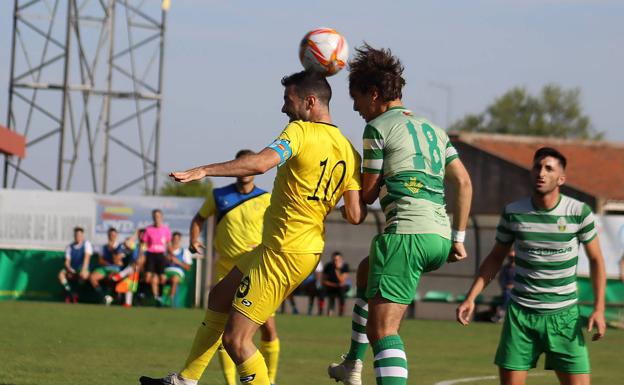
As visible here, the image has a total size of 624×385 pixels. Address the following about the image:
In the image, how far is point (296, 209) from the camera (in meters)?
7.85

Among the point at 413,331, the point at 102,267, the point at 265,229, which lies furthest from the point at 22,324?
the point at 265,229

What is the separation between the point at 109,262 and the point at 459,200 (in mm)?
20165

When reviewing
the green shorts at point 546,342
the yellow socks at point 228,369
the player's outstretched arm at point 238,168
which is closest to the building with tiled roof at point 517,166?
the yellow socks at point 228,369

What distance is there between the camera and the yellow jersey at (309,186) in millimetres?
7750

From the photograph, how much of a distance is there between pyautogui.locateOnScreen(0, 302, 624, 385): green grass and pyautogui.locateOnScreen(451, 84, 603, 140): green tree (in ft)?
279

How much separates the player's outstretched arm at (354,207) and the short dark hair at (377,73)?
0.64 m

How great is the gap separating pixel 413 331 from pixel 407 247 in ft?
48.2

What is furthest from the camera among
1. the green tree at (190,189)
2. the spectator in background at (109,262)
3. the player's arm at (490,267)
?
the green tree at (190,189)

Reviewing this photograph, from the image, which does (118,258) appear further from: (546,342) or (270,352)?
(546,342)

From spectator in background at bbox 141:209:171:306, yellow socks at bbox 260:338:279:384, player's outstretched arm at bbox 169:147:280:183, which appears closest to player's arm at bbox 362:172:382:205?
player's outstretched arm at bbox 169:147:280:183

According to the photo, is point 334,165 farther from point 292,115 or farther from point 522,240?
point 522,240

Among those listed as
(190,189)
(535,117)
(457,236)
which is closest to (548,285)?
(457,236)

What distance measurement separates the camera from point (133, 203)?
27922mm

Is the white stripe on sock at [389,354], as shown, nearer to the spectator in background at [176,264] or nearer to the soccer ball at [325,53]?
the soccer ball at [325,53]
